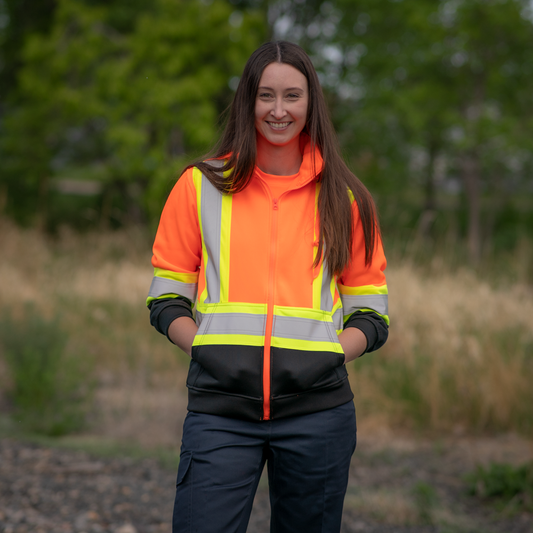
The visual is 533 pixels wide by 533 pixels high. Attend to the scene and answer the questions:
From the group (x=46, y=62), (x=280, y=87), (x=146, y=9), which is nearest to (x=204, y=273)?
(x=280, y=87)

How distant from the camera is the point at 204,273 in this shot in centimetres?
189

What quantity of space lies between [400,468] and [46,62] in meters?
15.3

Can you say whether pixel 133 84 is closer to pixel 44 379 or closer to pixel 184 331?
pixel 44 379

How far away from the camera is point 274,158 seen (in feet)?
6.61

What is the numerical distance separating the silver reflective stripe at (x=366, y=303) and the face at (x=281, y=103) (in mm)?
544

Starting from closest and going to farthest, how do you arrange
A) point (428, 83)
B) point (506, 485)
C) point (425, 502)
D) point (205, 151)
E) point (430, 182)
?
point (205, 151), point (425, 502), point (506, 485), point (428, 83), point (430, 182)

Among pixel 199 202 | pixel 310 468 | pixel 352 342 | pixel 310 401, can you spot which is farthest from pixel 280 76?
pixel 310 468

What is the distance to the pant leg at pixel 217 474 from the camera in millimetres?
1720

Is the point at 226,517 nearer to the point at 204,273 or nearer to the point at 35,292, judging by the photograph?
the point at 204,273

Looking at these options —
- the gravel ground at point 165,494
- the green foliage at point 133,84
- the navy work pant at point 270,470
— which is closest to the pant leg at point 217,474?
the navy work pant at point 270,470

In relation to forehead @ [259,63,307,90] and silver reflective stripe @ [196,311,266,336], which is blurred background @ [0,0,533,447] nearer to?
A: forehead @ [259,63,307,90]

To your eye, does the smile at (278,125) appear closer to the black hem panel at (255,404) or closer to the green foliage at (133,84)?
the black hem panel at (255,404)

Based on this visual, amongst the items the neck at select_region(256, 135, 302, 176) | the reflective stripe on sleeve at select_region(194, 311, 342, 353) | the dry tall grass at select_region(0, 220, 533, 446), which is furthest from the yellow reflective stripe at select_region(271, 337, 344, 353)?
the dry tall grass at select_region(0, 220, 533, 446)

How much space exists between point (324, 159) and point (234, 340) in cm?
65
